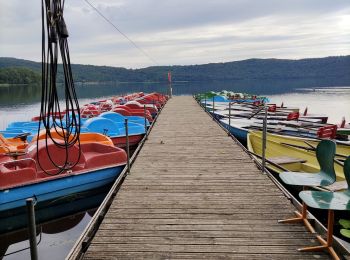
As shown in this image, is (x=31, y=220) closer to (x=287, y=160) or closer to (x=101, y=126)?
(x=287, y=160)

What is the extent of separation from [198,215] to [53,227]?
14.1 feet

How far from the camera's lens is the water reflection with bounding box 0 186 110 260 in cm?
678

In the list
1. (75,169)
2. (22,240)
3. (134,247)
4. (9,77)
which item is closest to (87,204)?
(75,169)

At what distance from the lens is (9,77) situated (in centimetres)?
11106

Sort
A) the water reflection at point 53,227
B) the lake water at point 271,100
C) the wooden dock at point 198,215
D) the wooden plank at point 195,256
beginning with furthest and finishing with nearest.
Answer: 1. the lake water at point 271,100
2. the water reflection at point 53,227
3. the wooden dock at point 198,215
4. the wooden plank at point 195,256

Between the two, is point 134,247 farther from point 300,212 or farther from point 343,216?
point 343,216

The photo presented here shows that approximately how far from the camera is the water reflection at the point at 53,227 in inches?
267

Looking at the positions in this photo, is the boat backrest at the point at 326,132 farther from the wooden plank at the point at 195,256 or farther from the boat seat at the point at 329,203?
the wooden plank at the point at 195,256

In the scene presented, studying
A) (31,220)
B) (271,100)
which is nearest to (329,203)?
(31,220)

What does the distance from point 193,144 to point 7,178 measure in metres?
5.27

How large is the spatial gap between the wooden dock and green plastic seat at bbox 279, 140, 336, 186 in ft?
2.17

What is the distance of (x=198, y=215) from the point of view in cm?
488

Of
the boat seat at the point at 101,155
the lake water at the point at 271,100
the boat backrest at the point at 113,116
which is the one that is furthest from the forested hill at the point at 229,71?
the boat seat at the point at 101,155

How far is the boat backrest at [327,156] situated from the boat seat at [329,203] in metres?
0.54
